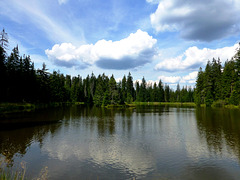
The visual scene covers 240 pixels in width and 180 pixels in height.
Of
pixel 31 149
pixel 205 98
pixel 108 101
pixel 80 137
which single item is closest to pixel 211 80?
pixel 205 98

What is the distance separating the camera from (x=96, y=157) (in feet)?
42.4

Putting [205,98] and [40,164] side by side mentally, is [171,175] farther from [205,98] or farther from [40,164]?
[205,98]

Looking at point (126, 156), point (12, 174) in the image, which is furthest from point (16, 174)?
point (126, 156)

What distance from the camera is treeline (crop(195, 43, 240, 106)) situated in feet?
206

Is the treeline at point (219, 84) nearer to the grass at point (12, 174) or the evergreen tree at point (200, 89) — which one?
the evergreen tree at point (200, 89)

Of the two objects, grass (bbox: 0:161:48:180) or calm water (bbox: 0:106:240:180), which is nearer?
grass (bbox: 0:161:48:180)

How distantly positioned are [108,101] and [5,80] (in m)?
43.2

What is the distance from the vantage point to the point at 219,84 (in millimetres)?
77938

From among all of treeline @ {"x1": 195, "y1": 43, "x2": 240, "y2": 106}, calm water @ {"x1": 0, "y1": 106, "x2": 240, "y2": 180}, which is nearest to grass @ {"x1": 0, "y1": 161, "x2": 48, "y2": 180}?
calm water @ {"x1": 0, "y1": 106, "x2": 240, "y2": 180}

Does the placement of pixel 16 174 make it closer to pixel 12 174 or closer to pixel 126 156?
pixel 12 174

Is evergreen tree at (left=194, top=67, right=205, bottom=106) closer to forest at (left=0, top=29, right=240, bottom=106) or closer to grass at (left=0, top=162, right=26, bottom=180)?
forest at (left=0, top=29, right=240, bottom=106)

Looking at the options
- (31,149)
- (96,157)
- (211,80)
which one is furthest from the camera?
(211,80)

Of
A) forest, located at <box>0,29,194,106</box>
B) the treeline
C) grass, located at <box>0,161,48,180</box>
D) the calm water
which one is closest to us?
grass, located at <box>0,161,48,180</box>

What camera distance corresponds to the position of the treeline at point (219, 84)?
62812 mm
